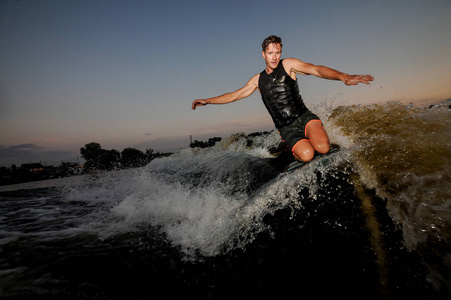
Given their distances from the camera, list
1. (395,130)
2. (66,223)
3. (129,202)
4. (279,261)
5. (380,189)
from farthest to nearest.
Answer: (129,202) < (66,223) < (395,130) < (380,189) < (279,261)

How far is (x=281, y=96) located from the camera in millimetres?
4008

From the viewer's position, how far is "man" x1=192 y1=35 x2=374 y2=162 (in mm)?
3775

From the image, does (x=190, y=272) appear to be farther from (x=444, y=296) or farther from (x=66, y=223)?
(x=66, y=223)

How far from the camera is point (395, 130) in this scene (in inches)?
116

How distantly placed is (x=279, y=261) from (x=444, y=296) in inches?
42.7

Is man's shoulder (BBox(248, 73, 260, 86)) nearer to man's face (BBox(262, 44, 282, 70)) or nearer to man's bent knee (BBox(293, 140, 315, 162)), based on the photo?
man's face (BBox(262, 44, 282, 70))

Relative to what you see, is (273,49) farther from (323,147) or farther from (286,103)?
(323,147)

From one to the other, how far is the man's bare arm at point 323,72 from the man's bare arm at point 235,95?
2.66ft

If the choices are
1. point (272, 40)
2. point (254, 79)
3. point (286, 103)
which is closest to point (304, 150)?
point (286, 103)

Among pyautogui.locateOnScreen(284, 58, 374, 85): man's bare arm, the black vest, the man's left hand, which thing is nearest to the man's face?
the black vest

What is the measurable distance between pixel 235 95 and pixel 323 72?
1877 millimetres

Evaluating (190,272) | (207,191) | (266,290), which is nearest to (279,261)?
(266,290)

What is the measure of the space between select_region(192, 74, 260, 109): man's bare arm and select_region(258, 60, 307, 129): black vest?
0.68 ft

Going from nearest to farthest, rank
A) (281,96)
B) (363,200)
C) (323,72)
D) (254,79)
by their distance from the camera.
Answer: (363,200) → (323,72) → (281,96) → (254,79)
